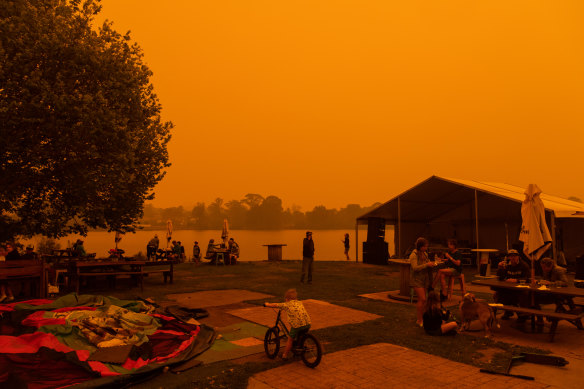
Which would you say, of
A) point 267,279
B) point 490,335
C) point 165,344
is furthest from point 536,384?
point 267,279

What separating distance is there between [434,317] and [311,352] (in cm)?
286

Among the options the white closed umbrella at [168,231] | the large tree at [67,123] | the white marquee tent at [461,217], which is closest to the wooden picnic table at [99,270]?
the large tree at [67,123]

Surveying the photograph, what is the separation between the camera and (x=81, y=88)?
1420cm

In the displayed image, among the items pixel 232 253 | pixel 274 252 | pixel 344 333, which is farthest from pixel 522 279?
pixel 274 252

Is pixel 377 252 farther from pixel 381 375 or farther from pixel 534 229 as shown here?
pixel 381 375

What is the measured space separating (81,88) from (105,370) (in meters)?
11.9

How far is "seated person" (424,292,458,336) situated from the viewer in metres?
7.24

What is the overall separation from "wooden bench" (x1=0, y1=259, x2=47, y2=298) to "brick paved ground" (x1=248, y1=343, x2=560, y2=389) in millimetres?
7940

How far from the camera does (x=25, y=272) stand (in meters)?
10.3

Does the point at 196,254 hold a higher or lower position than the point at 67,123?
lower

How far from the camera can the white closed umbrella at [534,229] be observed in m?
7.89

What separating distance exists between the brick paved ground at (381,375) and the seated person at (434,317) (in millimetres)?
1286

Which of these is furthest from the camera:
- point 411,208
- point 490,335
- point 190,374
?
point 411,208

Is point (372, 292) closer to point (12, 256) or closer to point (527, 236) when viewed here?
point (527, 236)
